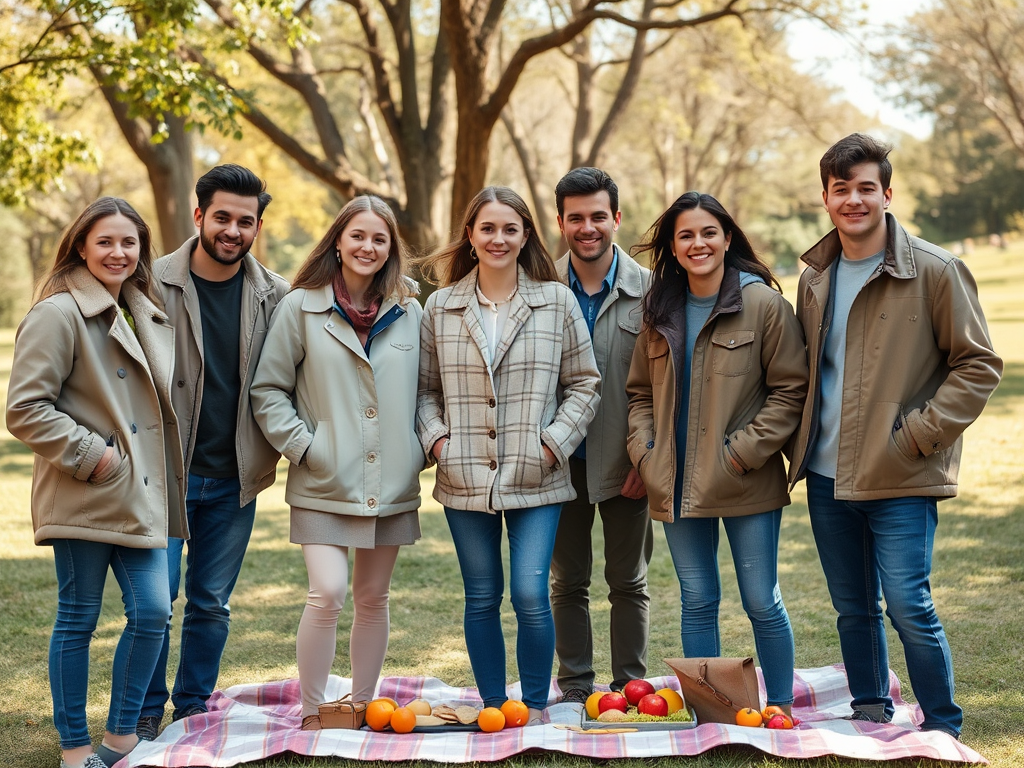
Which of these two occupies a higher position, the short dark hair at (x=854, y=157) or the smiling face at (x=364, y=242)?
the short dark hair at (x=854, y=157)

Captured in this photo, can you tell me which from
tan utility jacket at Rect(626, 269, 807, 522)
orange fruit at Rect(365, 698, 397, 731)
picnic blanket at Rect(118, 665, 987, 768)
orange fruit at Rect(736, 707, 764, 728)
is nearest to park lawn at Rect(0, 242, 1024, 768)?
picnic blanket at Rect(118, 665, 987, 768)

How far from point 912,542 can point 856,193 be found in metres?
1.32

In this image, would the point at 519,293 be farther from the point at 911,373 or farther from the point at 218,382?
the point at 911,373

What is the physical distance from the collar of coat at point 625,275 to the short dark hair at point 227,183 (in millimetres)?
1319

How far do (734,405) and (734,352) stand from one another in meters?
0.21

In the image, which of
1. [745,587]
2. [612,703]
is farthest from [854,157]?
[612,703]

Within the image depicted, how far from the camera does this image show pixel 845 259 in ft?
13.4

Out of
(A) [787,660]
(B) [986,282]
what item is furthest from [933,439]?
(B) [986,282]

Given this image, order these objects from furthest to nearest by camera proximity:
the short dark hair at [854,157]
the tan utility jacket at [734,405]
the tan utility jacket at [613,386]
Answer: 1. the tan utility jacket at [613,386]
2. the tan utility jacket at [734,405]
3. the short dark hair at [854,157]

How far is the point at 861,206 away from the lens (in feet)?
12.9

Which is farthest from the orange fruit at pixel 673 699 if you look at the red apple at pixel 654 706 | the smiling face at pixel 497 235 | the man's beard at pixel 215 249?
the man's beard at pixel 215 249

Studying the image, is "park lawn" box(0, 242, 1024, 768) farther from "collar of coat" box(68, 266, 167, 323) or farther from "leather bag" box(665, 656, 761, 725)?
"collar of coat" box(68, 266, 167, 323)

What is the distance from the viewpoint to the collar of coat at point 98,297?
3812 mm

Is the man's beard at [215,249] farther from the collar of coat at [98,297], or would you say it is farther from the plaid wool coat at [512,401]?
the plaid wool coat at [512,401]
